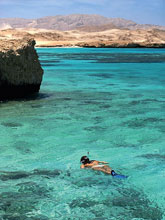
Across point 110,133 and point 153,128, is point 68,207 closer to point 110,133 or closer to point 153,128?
point 110,133

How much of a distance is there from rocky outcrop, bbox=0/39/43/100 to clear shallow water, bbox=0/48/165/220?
816mm

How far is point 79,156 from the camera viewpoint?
1059cm

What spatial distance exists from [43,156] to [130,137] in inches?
130

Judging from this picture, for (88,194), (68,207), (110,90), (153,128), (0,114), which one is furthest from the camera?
(110,90)

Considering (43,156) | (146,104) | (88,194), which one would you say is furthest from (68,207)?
(146,104)

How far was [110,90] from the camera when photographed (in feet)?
76.2

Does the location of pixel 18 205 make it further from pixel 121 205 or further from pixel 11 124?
pixel 11 124

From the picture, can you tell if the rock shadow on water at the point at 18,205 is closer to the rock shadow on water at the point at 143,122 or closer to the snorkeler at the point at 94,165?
the snorkeler at the point at 94,165

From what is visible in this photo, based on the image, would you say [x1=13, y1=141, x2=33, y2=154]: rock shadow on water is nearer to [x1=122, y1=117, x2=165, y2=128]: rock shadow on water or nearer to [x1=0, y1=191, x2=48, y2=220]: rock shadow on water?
[x1=0, y1=191, x2=48, y2=220]: rock shadow on water

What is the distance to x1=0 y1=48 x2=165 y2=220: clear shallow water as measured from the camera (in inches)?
298

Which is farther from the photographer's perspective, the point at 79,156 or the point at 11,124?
the point at 11,124

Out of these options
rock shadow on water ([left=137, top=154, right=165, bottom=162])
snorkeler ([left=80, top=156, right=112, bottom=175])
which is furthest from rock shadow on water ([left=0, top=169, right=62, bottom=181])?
rock shadow on water ([left=137, top=154, right=165, bottom=162])

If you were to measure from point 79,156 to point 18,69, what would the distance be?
8.82 metres

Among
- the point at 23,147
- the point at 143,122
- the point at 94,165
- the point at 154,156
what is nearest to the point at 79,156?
the point at 94,165
